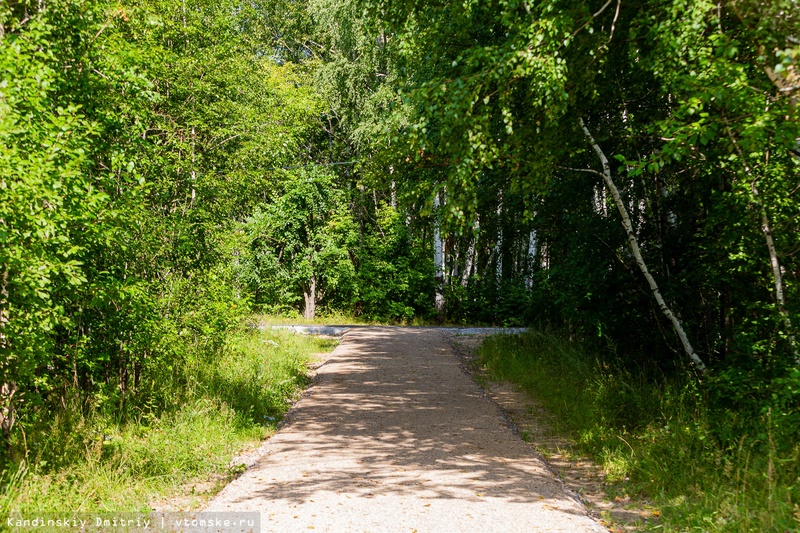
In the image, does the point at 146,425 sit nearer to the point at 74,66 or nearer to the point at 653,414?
the point at 74,66

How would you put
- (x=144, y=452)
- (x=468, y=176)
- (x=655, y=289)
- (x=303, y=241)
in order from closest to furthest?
(x=144, y=452) → (x=468, y=176) → (x=655, y=289) → (x=303, y=241)

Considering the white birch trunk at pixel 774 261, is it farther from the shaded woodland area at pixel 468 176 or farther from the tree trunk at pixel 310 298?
the tree trunk at pixel 310 298

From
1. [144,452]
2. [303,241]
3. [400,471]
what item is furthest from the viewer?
[303,241]

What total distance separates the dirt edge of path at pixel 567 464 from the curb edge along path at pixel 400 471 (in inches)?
7.0

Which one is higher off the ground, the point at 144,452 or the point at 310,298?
the point at 310,298

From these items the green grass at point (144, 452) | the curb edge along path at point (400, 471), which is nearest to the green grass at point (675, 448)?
the curb edge along path at point (400, 471)

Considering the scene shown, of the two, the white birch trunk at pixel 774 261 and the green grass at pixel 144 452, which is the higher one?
the white birch trunk at pixel 774 261

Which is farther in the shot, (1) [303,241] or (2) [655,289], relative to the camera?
(1) [303,241]

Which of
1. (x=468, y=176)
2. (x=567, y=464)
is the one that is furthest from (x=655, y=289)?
(x=468, y=176)

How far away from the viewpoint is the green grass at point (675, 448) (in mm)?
5133

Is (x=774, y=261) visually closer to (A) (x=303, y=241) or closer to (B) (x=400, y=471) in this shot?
(B) (x=400, y=471)

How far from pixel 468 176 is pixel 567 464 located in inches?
135

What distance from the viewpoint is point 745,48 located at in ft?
20.7

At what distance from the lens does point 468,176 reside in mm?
7027
